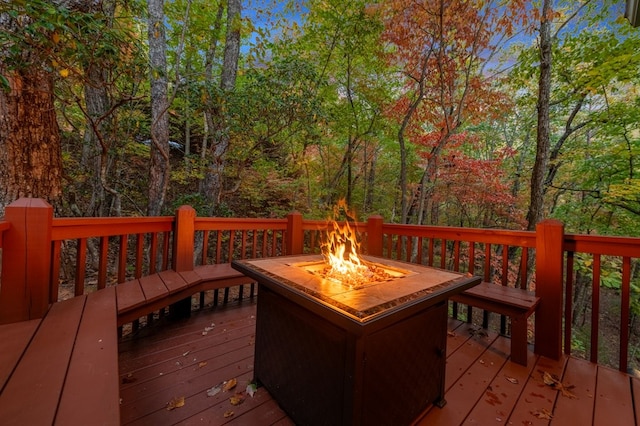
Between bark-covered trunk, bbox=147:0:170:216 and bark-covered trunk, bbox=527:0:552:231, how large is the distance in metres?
6.62

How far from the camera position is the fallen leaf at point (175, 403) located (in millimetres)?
1587

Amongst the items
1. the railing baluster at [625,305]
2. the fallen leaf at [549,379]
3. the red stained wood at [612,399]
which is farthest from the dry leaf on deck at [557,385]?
the railing baluster at [625,305]

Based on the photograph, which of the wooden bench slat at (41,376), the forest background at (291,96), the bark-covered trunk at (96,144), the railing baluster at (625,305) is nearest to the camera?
the wooden bench slat at (41,376)

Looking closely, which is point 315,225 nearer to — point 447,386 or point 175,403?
point 447,386

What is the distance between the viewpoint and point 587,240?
215 centimetres

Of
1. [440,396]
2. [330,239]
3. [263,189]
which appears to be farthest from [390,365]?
[263,189]

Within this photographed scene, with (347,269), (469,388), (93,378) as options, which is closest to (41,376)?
(93,378)

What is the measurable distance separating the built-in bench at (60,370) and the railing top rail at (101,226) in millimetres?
542

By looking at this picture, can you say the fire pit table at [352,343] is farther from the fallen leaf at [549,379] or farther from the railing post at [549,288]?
the railing post at [549,288]

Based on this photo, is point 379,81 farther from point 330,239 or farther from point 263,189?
point 330,239

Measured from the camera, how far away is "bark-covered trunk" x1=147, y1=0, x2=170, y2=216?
13.6 feet

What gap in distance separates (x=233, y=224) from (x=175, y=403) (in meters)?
1.84

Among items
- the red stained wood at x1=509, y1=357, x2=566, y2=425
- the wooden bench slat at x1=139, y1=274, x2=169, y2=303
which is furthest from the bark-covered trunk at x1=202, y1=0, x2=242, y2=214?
the red stained wood at x1=509, y1=357, x2=566, y2=425

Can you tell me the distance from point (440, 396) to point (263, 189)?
581 centimetres
